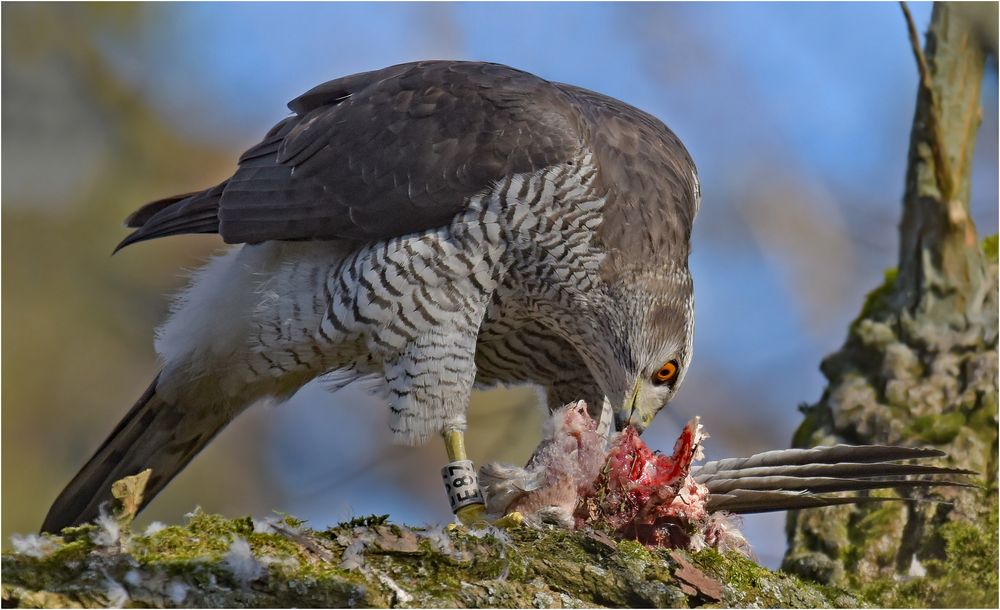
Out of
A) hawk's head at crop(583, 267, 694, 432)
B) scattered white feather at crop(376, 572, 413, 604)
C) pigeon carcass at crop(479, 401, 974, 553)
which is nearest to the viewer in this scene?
scattered white feather at crop(376, 572, 413, 604)

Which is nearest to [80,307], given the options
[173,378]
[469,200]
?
[173,378]

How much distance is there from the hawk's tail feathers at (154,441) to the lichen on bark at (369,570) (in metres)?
1.94

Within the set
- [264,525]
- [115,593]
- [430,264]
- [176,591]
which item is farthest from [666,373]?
[115,593]

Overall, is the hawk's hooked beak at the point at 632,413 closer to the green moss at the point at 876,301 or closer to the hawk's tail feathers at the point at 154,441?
the green moss at the point at 876,301

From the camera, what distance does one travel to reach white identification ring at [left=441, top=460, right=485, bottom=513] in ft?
12.5

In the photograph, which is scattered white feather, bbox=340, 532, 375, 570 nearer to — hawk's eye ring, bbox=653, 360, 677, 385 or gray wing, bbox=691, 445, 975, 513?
gray wing, bbox=691, 445, 975, 513

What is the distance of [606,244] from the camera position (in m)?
4.08

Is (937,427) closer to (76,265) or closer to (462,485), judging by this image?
(462,485)

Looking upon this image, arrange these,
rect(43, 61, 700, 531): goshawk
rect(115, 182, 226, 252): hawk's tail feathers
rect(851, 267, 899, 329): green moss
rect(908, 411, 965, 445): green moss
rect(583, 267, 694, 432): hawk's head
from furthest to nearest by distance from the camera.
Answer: rect(851, 267, 899, 329): green moss, rect(115, 182, 226, 252): hawk's tail feathers, rect(908, 411, 965, 445): green moss, rect(583, 267, 694, 432): hawk's head, rect(43, 61, 700, 531): goshawk

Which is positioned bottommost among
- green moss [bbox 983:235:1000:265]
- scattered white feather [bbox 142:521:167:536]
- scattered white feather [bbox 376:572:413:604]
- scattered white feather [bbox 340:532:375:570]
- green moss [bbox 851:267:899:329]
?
scattered white feather [bbox 142:521:167:536]

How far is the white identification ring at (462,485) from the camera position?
12.5 feet

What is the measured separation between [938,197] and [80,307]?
5755 millimetres

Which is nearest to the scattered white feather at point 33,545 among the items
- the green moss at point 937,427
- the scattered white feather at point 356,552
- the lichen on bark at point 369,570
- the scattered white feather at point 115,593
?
the lichen on bark at point 369,570

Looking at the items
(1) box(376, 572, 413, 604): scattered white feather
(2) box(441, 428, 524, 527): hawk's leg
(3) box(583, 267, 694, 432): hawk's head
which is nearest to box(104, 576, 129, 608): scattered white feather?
(1) box(376, 572, 413, 604): scattered white feather
